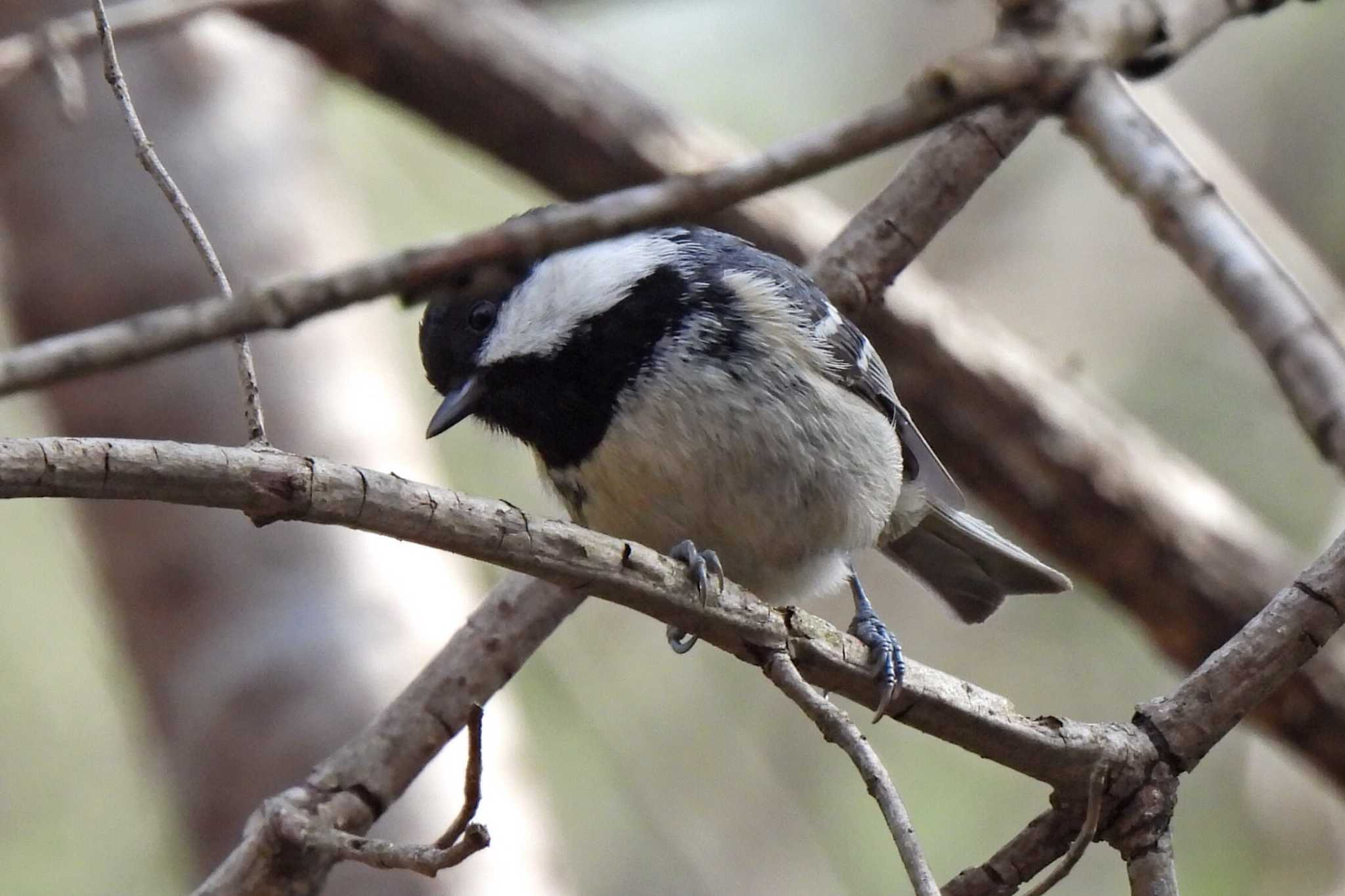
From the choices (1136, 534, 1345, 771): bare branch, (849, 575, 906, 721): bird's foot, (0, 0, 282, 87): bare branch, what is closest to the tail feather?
(849, 575, 906, 721): bird's foot

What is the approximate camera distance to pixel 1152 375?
19.5 ft

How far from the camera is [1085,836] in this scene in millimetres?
1636

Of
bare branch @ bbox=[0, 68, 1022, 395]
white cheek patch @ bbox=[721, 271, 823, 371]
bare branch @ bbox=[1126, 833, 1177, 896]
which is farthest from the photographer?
white cheek patch @ bbox=[721, 271, 823, 371]

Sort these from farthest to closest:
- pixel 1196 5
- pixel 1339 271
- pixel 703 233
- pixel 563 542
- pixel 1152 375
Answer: pixel 1152 375
pixel 1339 271
pixel 703 233
pixel 1196 5
pixel 563 542

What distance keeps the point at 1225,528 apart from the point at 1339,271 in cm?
235

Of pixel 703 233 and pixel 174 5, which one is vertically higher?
pixel 703 233

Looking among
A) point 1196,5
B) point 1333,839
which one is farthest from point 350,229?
point 1333,839

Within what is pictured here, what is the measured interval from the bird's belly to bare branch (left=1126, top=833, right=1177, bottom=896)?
2.78 ft

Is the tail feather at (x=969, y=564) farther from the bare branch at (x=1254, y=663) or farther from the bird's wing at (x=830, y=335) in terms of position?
the bare branch at (x=1254, y=663)

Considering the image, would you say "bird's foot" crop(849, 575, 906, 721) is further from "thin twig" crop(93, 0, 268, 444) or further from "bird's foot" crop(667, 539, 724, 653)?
"thin twig" crop(93, 0, 268, 444)

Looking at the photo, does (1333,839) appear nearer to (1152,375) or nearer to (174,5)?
(1152,375)

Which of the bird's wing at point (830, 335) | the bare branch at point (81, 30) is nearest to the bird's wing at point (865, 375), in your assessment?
the bird's wing at point (830, 335)

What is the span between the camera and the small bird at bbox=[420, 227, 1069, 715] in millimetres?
2279

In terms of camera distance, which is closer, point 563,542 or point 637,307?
point 563,542
